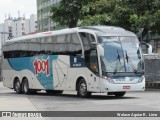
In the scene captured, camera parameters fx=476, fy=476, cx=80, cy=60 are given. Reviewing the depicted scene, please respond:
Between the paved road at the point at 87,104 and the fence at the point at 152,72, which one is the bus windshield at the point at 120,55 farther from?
the fence at the point at 152,72

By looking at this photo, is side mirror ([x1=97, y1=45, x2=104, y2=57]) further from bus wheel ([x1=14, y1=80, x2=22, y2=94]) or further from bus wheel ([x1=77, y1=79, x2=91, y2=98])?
bus wheel ([x1=14, y1=80, x2=22, y2=94])

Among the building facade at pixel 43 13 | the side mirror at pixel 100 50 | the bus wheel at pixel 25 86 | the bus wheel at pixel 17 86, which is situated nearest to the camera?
the side mirror at pixel 100 50

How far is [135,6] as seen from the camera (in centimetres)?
3266

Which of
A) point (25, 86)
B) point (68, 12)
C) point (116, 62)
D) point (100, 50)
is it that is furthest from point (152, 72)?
point (100, 50)

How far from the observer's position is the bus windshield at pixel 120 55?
21.2 m

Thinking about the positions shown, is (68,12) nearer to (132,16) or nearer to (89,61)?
(132,16)

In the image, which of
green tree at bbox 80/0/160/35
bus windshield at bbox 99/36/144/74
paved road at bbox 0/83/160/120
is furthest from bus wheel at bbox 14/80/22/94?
bus windshield at bbox 99/36/144/74

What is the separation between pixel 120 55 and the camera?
21438 mm

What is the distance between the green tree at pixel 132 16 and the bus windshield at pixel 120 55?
9438 millimetres

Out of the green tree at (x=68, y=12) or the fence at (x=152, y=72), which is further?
the green tree at (x=68, y=12)

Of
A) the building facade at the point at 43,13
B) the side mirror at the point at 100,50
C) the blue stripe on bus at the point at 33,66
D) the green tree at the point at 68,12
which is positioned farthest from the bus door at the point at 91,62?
the building facade at the point at 43,13

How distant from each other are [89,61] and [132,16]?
10.2 metres

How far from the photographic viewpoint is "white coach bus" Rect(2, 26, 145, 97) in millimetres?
21203

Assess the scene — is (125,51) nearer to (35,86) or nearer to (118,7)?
(35,86)
